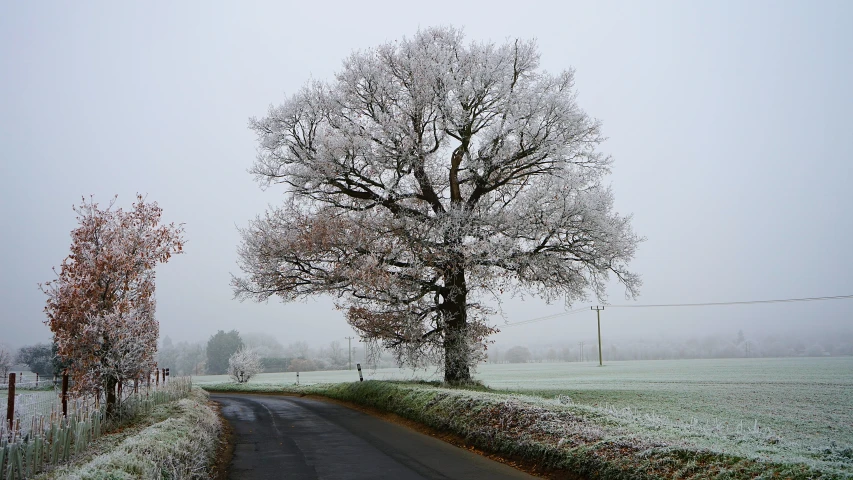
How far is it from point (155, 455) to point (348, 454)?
11.9ft

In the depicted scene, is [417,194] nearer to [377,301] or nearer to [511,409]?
[377,301]

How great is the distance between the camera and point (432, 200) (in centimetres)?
2016

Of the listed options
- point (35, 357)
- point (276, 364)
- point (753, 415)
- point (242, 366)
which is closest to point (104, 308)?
point (753, 415)

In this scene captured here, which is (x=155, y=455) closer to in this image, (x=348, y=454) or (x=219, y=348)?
(x=348, y=454)

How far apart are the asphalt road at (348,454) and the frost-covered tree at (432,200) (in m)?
5.20

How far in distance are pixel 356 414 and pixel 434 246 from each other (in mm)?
6322

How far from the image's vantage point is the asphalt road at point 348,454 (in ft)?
28.5

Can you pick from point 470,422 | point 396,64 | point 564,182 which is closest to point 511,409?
point 470,422

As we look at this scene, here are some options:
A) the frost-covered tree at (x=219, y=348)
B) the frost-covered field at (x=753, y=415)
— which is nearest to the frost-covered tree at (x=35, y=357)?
the frost-covered tree at (x=219, y=348)

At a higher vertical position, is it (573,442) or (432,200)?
(432,200)

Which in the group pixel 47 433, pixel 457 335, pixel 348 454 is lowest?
pixel 348 454

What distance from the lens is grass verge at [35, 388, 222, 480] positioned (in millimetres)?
6889

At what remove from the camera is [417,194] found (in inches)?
782

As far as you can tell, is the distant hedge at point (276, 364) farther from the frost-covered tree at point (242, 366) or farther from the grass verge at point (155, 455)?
the grass verge at point (155, 455)
